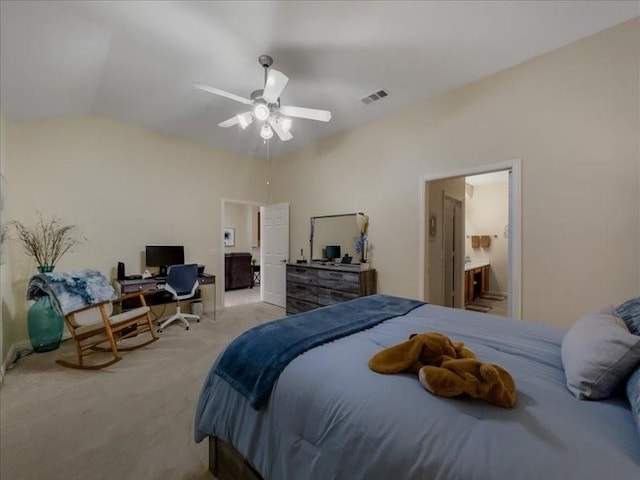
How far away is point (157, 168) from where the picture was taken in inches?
167

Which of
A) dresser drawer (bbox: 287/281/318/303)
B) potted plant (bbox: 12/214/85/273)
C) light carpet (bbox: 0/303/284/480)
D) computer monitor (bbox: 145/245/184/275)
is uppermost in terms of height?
potted plant (bbox: 12/214/85/273)

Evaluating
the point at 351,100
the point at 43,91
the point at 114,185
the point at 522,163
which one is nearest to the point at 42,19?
the point at 43,91

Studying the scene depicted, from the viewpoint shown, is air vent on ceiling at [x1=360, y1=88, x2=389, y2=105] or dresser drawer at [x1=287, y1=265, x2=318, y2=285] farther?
dresser drawer at [x1=287, y1=265, x2=318, y2=285]

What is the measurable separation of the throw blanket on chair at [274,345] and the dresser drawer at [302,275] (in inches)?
86.2

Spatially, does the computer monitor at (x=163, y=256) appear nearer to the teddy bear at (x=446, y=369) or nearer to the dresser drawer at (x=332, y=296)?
the dresser drawer at (x=332, y=296)

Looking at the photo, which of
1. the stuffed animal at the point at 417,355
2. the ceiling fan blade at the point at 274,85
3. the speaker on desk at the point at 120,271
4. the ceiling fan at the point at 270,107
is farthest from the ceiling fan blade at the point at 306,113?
the speaker on desk at the point at 120,271

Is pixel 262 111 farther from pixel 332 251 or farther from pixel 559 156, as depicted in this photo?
pixel 559 156

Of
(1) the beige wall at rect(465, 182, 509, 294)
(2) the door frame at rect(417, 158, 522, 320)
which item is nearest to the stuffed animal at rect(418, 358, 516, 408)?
(2) the door frame at rect(417, 158, 522, 320)

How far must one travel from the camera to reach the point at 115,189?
151 inches

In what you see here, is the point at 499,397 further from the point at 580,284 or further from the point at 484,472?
the point at 580,284

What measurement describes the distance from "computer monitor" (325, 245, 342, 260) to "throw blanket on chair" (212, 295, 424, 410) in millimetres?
2423

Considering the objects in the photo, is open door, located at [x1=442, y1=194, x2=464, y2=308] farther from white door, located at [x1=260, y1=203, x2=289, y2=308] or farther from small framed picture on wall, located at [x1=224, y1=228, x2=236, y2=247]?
small framed picture on wall, located at [x1=224, y1=228, x2=236, y2=247]

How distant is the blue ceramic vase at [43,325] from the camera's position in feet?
9.84

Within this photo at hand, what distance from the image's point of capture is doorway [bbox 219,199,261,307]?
671 cm
